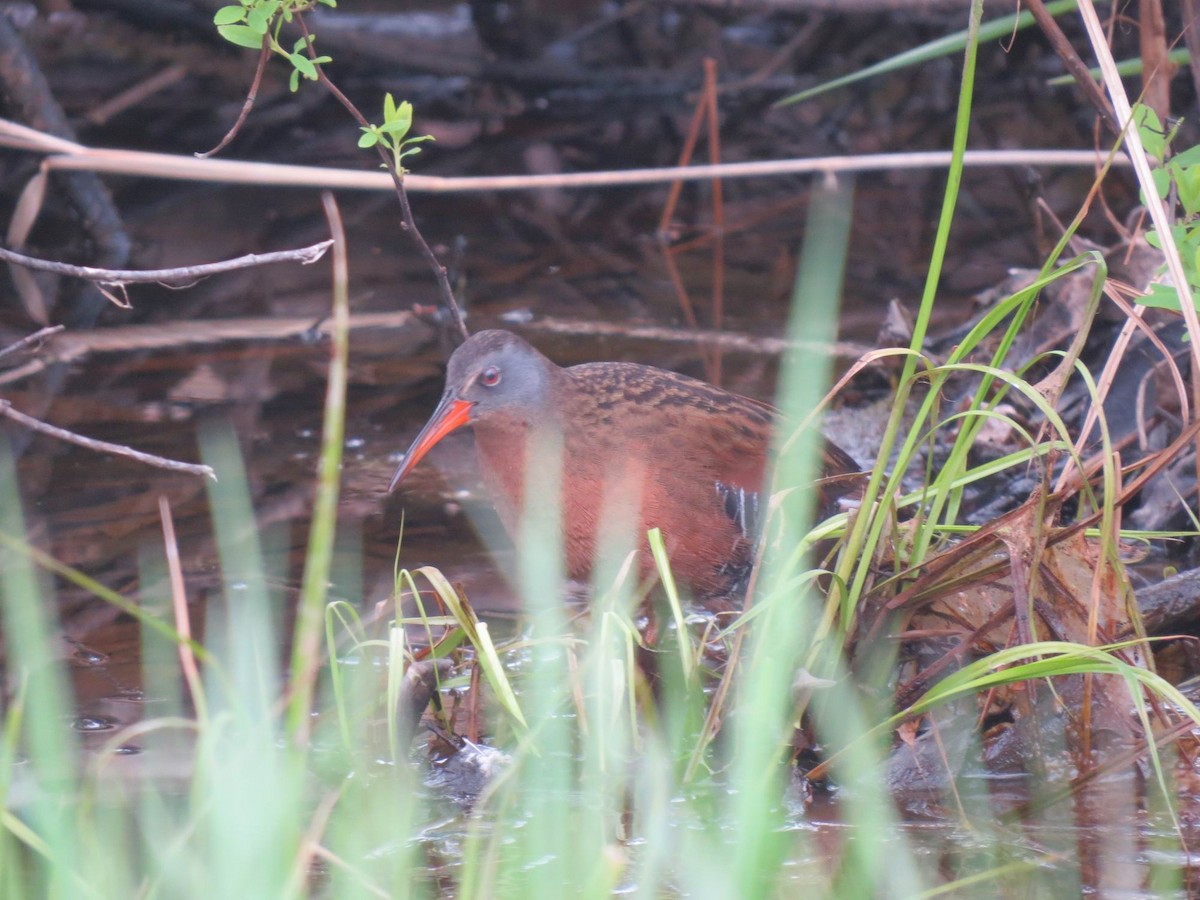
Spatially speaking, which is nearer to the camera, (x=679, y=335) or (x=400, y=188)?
(x=400, y=188)

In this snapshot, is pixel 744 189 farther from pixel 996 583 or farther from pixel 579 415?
pixel 996 583

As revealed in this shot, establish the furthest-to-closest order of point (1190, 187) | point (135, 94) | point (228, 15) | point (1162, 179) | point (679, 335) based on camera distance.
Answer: point (135, 94) < point (679, 335) < point (228, 15) < point (1162, 179) < point (1190, 187)

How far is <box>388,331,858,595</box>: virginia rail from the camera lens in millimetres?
2979

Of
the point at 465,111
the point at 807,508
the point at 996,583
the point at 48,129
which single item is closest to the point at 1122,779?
the point at 996,583

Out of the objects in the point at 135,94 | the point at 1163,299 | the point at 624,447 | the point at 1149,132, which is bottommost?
the point at 624,447

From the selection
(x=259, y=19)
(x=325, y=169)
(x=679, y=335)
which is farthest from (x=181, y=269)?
(x=679, y=335)

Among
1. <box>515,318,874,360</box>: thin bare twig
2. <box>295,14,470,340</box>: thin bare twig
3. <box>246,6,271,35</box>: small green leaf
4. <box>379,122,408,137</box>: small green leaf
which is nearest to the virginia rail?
<box>295,14,470,340</box>: thin bare twig

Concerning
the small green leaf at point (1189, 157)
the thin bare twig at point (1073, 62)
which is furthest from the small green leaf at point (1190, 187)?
the thin bare twig at point (1073, 62)

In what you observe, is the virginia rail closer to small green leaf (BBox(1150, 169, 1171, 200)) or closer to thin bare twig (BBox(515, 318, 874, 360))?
small green leaf (BBox(1150, 169, 1171, 200))

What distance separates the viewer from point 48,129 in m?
5.04

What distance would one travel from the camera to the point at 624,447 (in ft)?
9.98

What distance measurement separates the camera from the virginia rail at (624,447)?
9.77ft

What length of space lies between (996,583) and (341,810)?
1.14 metres

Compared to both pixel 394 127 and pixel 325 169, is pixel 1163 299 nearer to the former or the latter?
pixel 394 127
